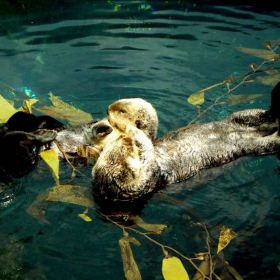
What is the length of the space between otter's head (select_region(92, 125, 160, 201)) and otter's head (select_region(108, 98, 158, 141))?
23cm

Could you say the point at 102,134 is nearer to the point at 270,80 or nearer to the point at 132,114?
the point at 132,114

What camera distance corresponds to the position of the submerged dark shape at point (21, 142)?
97.3 inches

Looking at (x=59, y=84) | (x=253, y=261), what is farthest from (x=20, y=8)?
(x=253, y=261)

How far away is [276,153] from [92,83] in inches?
87.0

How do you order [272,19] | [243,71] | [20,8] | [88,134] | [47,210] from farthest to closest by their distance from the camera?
[20,8] → [272,19] → [243,71] → [88,134] → [47,210]

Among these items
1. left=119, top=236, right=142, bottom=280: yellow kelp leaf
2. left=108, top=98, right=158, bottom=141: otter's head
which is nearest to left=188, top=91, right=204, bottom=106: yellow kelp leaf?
left=108, top=98, right=158, bottom=141: otter's head

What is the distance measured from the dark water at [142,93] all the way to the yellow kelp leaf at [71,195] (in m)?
0.10

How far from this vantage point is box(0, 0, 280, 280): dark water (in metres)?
2.39

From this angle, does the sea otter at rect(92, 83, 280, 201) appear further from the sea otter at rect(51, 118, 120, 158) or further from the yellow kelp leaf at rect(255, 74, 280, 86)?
the yellow kelp leaf at rect(255, 74, 280, 86)

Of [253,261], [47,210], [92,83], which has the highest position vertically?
[92,83]

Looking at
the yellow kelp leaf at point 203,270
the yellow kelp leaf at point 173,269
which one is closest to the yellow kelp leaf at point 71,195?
the yellow kelp leaf at point 173,269

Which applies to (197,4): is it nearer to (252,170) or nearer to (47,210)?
(252,170)

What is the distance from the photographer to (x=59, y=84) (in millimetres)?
4516

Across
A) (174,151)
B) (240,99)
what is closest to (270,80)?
(240,99)
